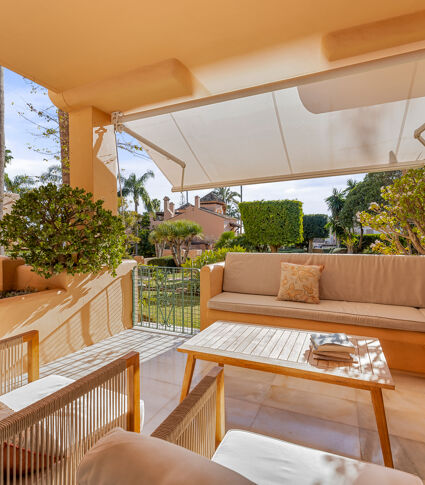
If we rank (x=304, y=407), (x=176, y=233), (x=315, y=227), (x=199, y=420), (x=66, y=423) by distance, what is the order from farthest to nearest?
1. (x=315, y=227)
2. (x=176, y=233)
3. (x=304, y=407)
4. (x=199, y=420)
5. (x=66, y=423)

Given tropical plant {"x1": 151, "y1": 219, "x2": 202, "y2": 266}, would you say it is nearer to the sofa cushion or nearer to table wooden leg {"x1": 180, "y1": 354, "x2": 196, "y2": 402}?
table wooden leg {"x1": 180, "y1": 354, "x2": 196, "y2": 402}

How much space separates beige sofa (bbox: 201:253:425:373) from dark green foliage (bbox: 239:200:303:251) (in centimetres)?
907

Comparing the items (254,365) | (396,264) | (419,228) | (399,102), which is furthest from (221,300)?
(419,228)

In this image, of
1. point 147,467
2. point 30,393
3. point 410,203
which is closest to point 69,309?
point 30,393

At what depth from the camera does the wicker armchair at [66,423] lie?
0.95 metres

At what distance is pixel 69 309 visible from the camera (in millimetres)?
3801

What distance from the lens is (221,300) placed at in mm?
3965

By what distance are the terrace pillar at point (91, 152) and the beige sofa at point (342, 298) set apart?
215 centimetres

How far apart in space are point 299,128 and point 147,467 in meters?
4.31

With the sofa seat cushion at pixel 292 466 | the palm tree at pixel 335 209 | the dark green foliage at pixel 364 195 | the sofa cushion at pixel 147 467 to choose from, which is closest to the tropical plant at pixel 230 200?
the palm tree at pixel 335 209

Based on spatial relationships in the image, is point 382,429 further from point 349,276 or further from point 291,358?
point 349,276

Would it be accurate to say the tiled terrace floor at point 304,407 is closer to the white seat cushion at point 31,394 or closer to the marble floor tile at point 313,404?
the marble floor tile at point 313,404

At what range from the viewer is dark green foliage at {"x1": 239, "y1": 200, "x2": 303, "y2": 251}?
13.2 meters

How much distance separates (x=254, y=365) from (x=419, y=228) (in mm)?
4463
